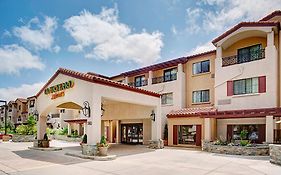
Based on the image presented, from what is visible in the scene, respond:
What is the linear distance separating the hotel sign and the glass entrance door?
10064 mm

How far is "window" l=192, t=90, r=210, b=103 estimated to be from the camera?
24.3m

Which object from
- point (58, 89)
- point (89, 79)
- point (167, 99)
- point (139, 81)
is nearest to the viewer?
point (89, 79)

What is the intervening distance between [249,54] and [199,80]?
5.61 metres

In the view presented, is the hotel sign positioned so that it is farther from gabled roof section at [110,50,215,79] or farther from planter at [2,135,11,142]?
planter at [2,135,11,142]

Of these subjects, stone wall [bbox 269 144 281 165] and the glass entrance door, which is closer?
stone wall [bbox 269 144 281 165]

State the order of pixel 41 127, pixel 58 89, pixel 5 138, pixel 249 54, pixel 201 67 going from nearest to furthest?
pixel 58 89 < pixel 249 54 < pixel 41 127 < pixel 201 67 < pixel 5 138

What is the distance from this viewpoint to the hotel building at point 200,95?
1684 cm

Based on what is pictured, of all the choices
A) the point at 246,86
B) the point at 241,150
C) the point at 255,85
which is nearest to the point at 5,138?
the point at 241,150

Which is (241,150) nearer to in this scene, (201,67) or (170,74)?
(201,67)

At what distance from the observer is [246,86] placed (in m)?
20.2

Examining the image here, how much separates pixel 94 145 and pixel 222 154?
909 cm

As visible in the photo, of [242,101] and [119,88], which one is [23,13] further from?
[242,101]

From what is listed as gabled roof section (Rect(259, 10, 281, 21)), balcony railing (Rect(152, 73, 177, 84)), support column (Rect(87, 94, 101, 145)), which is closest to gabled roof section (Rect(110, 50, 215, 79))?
balcony railing (Rect(152, 73, 177, 84))

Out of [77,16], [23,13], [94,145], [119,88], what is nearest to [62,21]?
[77,16]
